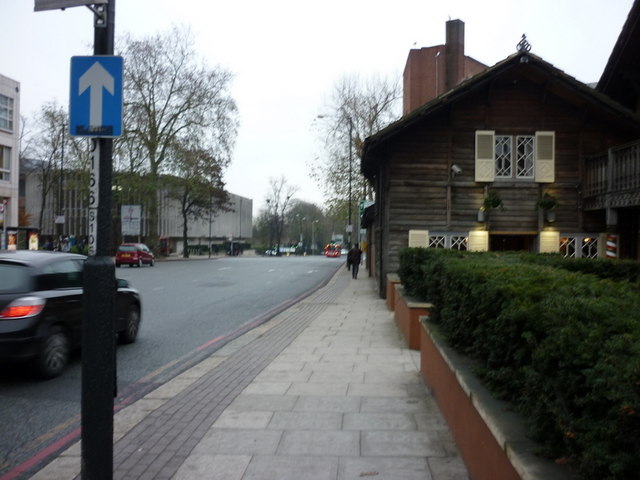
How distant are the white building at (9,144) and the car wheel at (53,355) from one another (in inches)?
1625

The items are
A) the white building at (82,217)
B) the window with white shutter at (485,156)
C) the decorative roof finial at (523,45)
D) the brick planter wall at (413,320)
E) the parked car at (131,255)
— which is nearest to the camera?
the brick planter wall at (413,320)

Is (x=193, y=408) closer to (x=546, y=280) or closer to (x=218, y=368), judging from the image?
(x=218, y=368)

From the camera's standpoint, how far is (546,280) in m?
4.54

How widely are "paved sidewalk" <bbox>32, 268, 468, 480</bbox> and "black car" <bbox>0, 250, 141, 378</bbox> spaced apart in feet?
5.28

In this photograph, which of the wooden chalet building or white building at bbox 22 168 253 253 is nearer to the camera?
the wooden chalet building

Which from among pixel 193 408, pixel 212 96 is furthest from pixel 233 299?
pixel 212 96

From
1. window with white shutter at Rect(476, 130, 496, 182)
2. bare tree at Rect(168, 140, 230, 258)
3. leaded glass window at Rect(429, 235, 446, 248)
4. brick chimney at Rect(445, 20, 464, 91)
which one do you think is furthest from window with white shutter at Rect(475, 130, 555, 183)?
bare tree at Rect(168, 140, 230, 258)

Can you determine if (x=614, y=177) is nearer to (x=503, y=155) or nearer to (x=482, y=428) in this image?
(x=503, y=155)

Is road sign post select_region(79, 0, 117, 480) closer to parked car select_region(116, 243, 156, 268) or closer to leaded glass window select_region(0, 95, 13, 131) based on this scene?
parked car select_region(116, 243, 156, 268)

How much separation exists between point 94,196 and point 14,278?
14.5ft

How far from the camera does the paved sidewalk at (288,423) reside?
4.52 meters

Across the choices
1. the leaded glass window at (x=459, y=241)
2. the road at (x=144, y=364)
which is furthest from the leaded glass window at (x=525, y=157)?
the road at (x=144, y=364)

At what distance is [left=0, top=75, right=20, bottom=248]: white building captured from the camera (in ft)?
147

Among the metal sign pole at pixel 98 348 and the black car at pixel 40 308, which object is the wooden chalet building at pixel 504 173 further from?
the metal sign pole at pixel 98 348
